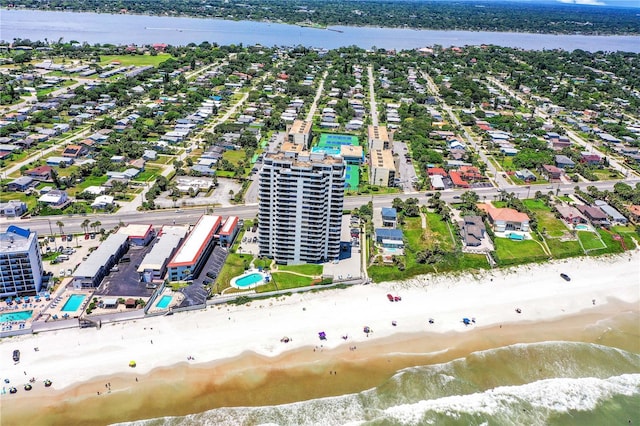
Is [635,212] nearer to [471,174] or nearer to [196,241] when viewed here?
[471,174]

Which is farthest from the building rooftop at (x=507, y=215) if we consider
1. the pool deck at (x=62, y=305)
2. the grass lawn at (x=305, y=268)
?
the pool deck at (x=62, y=305)

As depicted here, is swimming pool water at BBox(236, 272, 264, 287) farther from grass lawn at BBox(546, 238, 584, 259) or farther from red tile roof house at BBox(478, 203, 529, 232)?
grass lawn at BBox(546, 238, 584, 259)

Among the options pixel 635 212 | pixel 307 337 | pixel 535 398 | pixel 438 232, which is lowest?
pixel 535 398

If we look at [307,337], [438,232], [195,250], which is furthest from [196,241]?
[438,232]

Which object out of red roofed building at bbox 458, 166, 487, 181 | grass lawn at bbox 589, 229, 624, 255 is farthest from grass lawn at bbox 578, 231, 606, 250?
red roofed building at bbox 458, 166, 487, 181

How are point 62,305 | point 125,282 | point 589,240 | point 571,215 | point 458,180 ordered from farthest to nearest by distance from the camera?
point 458,180 → point 571,215 → point 589,240 → point 125,282 → point 62,305

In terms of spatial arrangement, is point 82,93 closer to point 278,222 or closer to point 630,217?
point 278,222

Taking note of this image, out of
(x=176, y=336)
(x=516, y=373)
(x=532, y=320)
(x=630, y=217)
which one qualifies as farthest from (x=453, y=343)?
(x=630, y=217)
